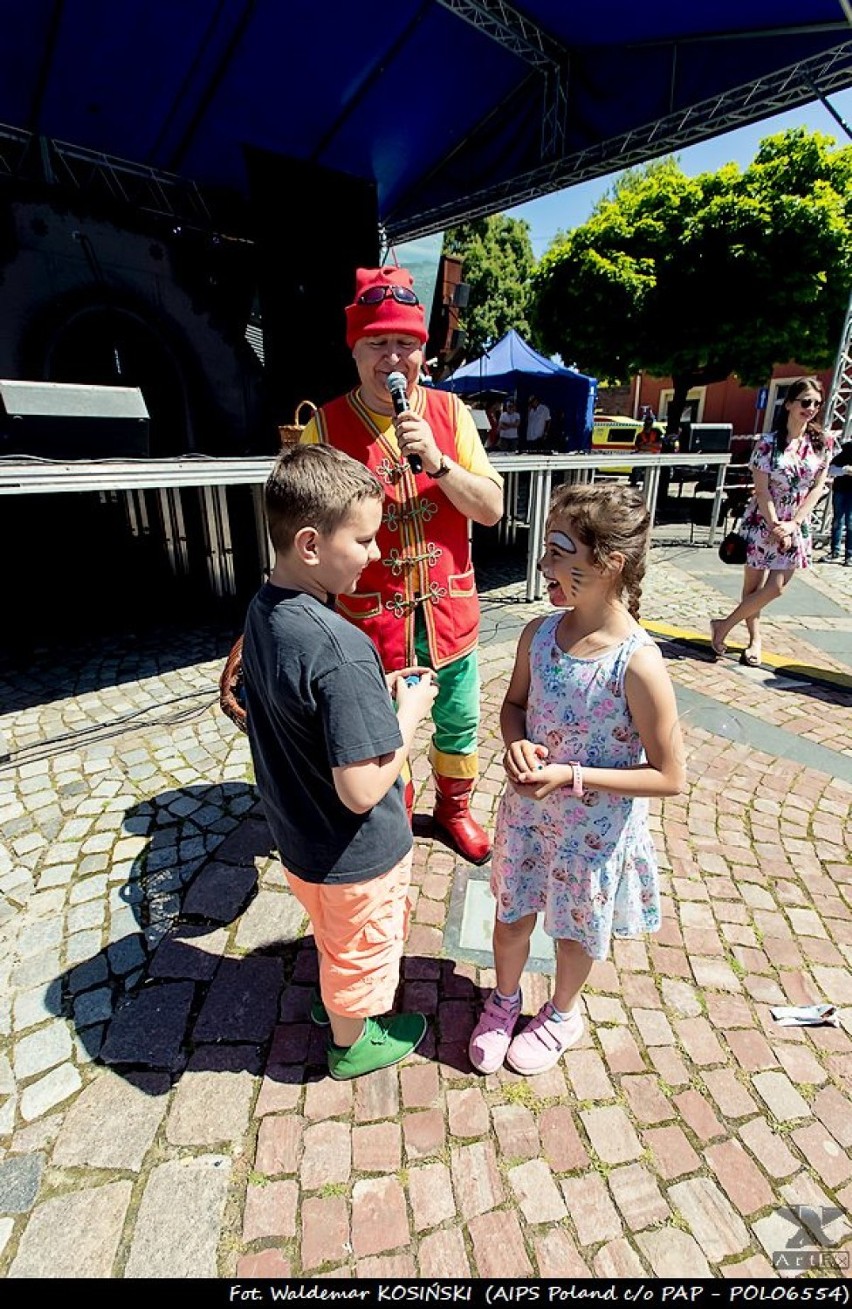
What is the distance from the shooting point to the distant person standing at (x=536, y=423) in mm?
13453

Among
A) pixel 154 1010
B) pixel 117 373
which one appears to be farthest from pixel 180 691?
pixel 117 373

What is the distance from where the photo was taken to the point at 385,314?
1902 mm

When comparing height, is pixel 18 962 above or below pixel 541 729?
below

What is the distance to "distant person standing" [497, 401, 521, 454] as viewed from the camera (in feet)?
43.7

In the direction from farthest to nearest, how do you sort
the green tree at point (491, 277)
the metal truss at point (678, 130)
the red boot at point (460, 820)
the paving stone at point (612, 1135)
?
the green tree at point (491, 277) → the metal truss at point (678, 130) → the red boot at point (460, 820) → the paving stone at point (612, 1135)

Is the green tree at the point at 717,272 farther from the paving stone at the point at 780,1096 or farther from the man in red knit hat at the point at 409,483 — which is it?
the paving stone at the point at 780,1096

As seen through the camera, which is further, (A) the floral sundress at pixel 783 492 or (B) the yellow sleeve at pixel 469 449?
(A) the floral sundress at pixel 783 492

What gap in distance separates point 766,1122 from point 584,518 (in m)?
1.68

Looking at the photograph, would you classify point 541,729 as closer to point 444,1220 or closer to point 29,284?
point 444,1220

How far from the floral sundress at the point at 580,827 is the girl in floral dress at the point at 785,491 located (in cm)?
348

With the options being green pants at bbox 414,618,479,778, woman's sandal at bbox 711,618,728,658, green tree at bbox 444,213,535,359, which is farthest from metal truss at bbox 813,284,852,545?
green tree at bbox 444,213,535,359

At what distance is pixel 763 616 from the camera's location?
19.2 ft

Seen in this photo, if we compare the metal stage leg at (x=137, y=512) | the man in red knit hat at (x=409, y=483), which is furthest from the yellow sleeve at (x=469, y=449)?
the metal stage leg at (x=137, y=512)

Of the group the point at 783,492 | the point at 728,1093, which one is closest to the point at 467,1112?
the point at 728,1093
